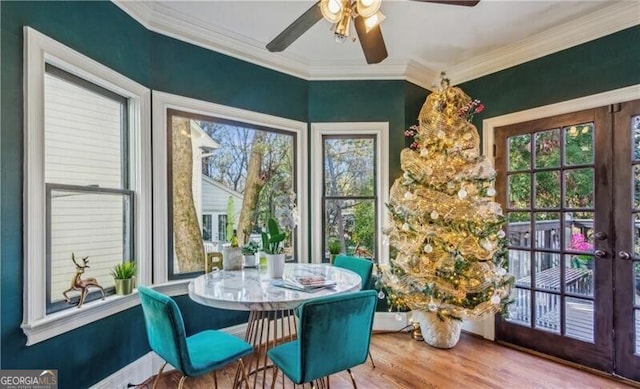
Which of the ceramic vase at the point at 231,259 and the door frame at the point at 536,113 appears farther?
the ceramic vase at the point at 231,259

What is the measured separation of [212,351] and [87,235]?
1.14 metres

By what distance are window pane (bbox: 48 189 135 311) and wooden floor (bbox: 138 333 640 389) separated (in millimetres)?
918

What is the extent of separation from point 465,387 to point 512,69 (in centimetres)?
291

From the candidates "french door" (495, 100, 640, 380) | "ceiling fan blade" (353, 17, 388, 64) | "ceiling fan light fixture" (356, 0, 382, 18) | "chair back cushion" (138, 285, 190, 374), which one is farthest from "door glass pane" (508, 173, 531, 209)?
"chair back cushion" (138, 285, 190, 374)

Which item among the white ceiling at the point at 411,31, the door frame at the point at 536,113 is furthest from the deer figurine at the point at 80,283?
the door frame at the point at 536,113

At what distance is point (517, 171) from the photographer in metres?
3.14

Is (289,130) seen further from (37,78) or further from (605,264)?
(605,264)

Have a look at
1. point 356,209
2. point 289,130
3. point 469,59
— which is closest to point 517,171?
point 469,59

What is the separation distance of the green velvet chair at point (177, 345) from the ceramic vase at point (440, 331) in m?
1.86

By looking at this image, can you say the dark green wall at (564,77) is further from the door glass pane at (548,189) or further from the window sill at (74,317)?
the window sill at (74,317)

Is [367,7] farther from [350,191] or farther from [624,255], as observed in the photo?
[624,255]

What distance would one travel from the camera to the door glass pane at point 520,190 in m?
3.06

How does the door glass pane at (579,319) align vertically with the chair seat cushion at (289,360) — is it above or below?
below

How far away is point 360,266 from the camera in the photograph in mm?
2756
